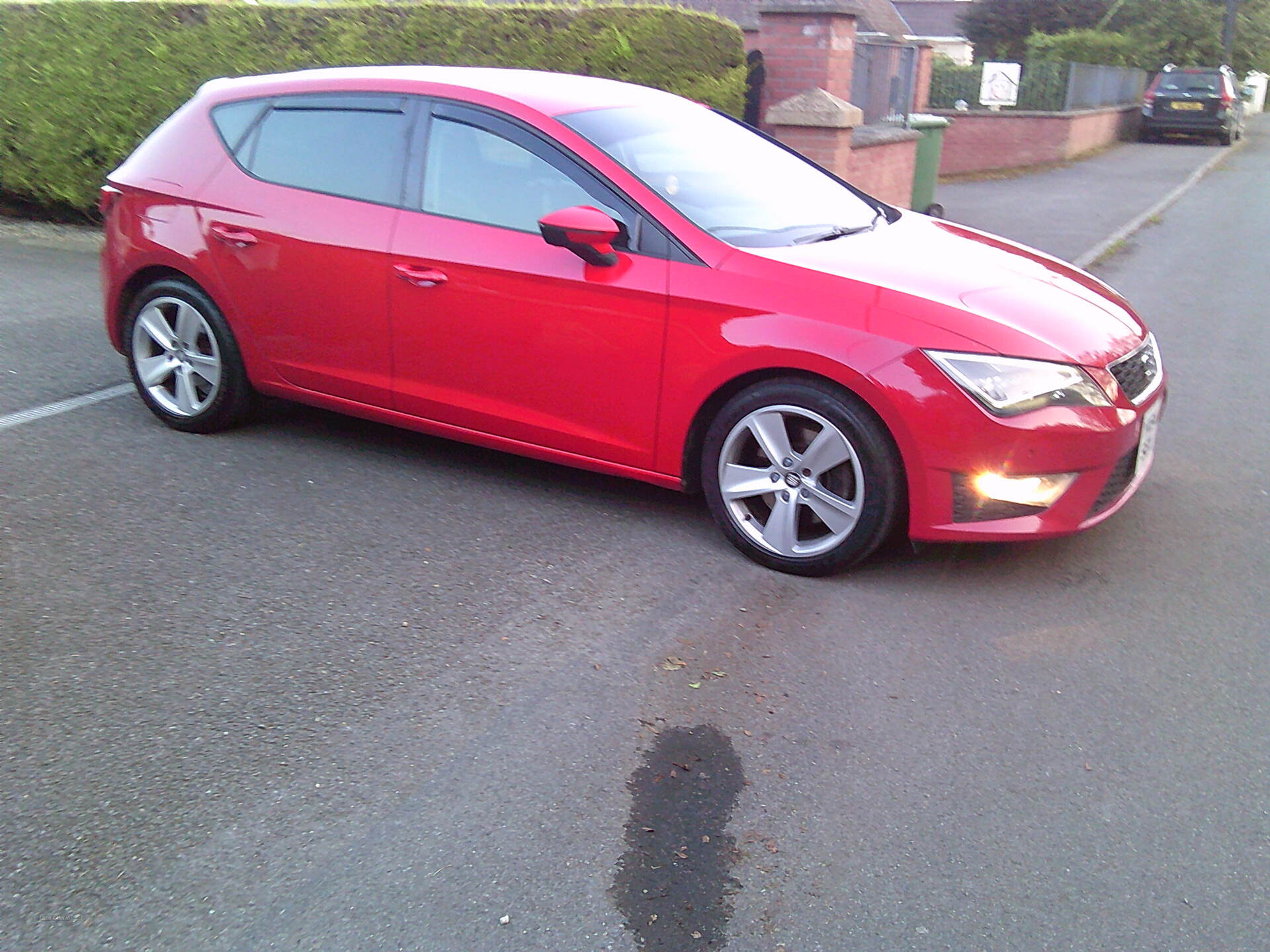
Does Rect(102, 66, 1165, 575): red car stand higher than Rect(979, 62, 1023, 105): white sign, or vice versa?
Rect(979, 62, 1023, 105): white sign

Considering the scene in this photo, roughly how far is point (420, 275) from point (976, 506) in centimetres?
233

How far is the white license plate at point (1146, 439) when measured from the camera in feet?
14.9

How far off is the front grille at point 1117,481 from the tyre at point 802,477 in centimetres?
72

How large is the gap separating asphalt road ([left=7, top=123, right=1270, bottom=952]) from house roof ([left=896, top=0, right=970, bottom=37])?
6431cm

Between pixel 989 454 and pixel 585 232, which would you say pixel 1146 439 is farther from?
pixel 585 232

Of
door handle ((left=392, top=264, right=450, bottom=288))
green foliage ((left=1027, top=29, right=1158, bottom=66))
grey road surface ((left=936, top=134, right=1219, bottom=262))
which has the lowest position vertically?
grey road surface ((left=936, top=134, right=1219, bottom=262))

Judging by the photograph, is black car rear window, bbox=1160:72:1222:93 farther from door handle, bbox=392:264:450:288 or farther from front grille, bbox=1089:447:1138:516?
door handle, bbox=392:264:450:288

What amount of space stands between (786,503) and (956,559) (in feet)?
2.40

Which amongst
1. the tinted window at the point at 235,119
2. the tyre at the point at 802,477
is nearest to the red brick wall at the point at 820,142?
the tinted window at the point at 235,119

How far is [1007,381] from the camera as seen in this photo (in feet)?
13.6

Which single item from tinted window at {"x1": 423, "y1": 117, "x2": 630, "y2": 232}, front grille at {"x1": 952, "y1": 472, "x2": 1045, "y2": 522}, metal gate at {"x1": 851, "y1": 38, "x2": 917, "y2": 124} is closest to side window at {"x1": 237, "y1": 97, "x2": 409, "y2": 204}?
tinted window at {"x1": 423, "y1": 117, "x2": 630, "y2": 232}

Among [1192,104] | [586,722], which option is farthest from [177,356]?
[1192,104]

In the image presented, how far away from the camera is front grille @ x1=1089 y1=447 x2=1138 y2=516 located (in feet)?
14.4

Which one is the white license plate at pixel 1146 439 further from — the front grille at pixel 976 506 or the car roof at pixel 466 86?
the car roof at pixel 466 86
